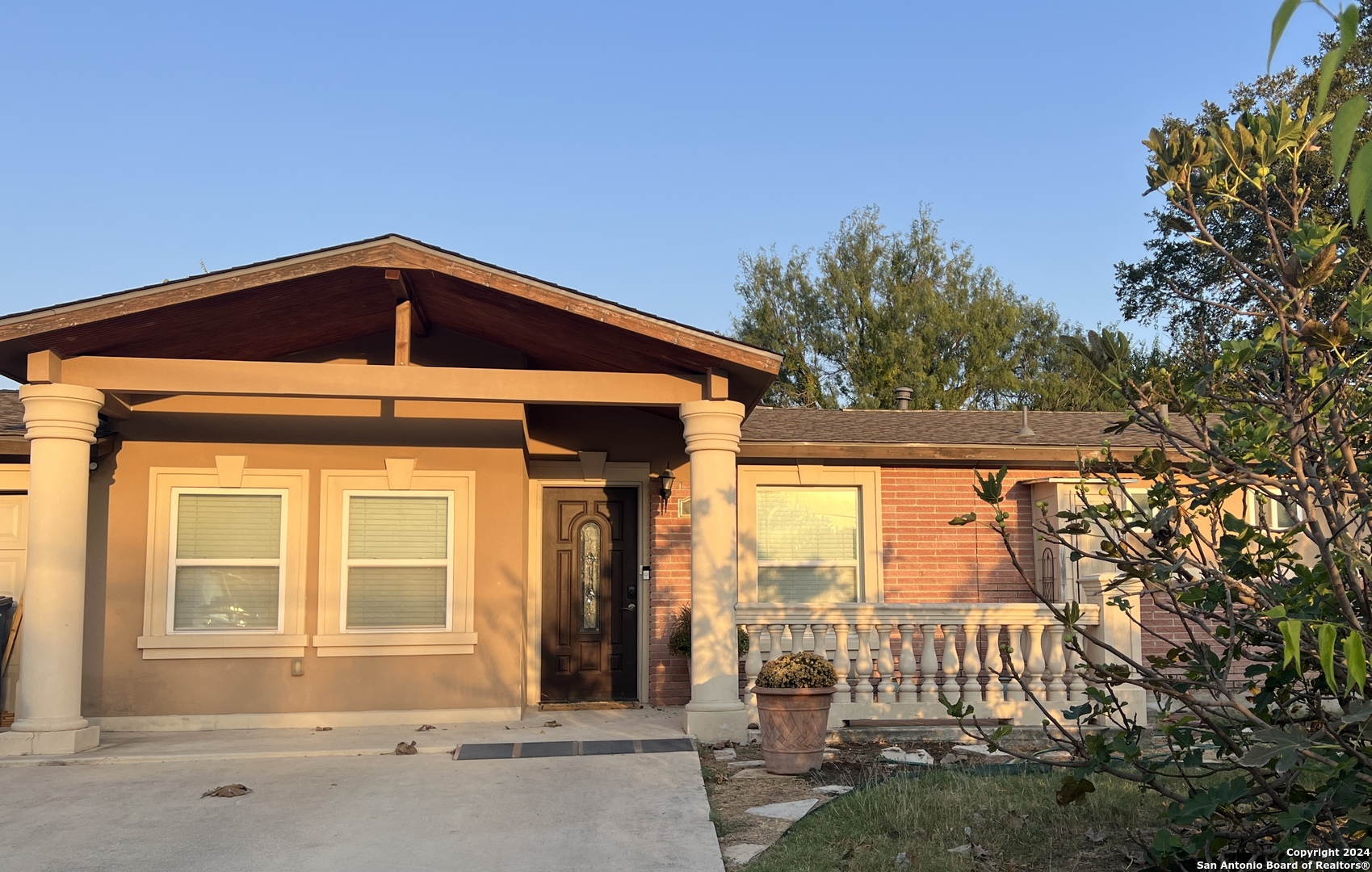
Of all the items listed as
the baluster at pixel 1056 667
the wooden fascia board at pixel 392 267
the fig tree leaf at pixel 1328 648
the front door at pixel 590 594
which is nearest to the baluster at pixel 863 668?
the baluster at pixel 1056 667

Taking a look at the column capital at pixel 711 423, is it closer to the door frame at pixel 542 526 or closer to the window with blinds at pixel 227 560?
the door frame at pixel 542 526

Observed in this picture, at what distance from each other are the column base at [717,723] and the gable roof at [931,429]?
10.4 feet

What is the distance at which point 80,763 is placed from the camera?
750cm

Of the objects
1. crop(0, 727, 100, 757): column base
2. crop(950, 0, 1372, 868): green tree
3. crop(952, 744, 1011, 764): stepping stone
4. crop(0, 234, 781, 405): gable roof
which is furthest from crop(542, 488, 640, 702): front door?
crop(950, 0, 1372, 868): green tree

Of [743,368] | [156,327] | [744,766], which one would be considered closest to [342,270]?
[156,327]

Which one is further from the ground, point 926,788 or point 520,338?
point 520,338

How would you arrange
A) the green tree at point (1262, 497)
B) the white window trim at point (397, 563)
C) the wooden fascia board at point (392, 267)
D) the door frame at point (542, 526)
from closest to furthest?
the green tree at point (1262, 497) < the wooden fascia board at point (392, 267) < the white window trim at point (397, 563) < the door frame at point (542, 526)

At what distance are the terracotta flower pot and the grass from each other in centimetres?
98

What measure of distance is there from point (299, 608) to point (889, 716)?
16.8 feet

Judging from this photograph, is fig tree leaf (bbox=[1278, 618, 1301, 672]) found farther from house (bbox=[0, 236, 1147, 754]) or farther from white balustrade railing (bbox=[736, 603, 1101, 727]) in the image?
white balustrade railing (bbox=[736, 603, 1101, 727])

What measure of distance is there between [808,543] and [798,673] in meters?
4.01

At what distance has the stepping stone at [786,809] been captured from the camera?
606 cm

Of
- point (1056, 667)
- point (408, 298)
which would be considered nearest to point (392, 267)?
point (408, 298)

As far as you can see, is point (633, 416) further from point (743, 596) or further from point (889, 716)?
point (889, 716)
